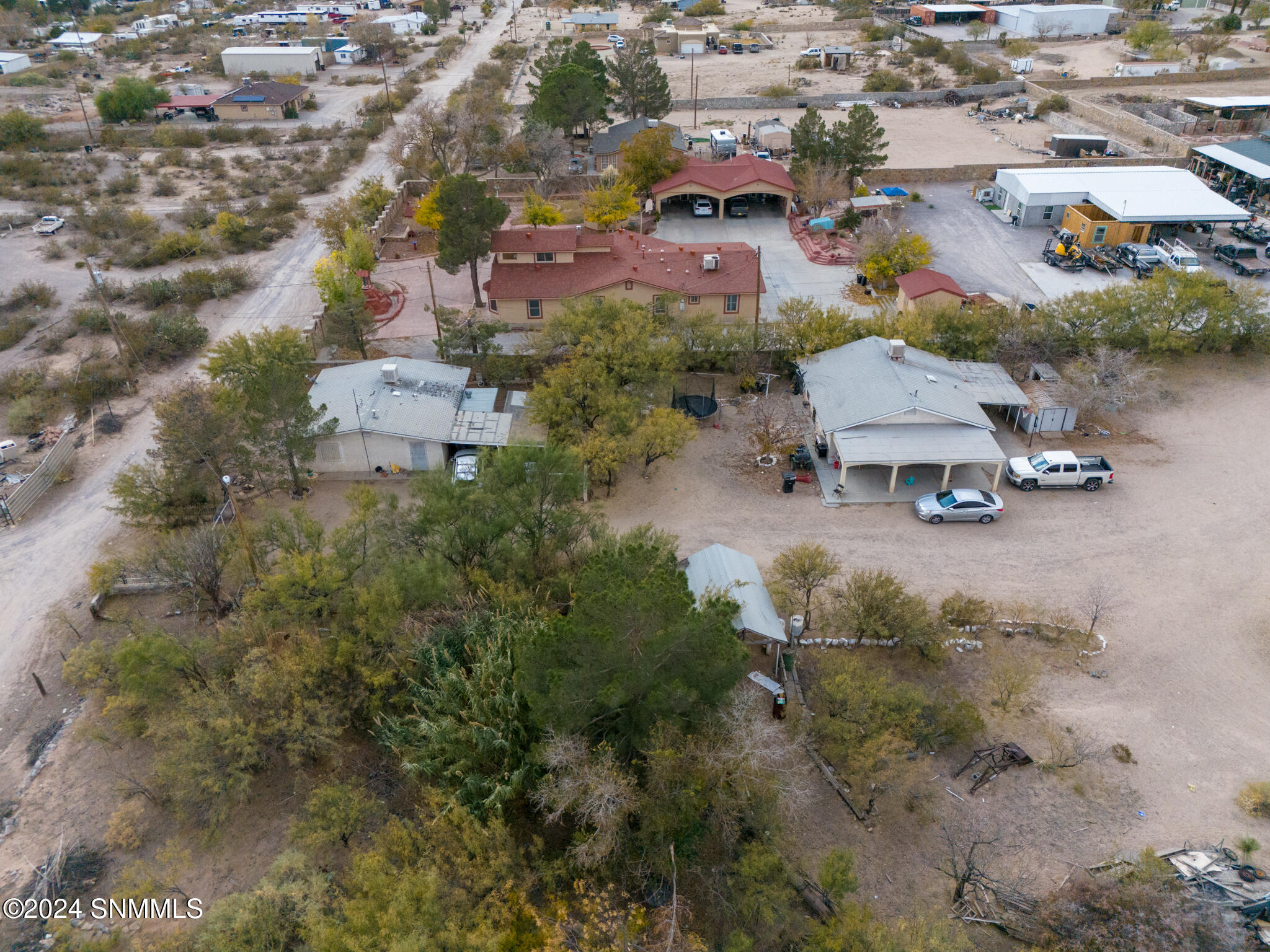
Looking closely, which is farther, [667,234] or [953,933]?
[667,234]

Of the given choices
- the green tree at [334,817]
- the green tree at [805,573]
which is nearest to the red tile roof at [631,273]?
the green tree at [805,573]

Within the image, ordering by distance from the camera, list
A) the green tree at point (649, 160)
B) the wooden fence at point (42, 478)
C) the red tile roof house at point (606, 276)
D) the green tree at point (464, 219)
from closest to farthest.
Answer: the wooden fence at point (42, 478) < the green tree at point (464, 219) < the red tile roof house at point (606, 276) < the green tree at point (649, 160)

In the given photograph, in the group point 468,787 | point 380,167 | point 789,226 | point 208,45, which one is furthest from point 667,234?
point 208,45

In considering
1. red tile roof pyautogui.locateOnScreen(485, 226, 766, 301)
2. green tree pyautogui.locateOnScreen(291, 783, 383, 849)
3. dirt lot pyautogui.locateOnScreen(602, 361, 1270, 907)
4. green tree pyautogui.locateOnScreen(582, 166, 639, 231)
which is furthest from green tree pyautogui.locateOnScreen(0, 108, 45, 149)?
green tree pyautogui.locateOnScreen(291, 783, 383, 849)

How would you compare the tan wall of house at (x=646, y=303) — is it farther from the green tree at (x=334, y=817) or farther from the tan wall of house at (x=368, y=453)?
the green tree at (x=334, y=817)

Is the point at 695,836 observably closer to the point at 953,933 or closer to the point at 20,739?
the point at 953,933
